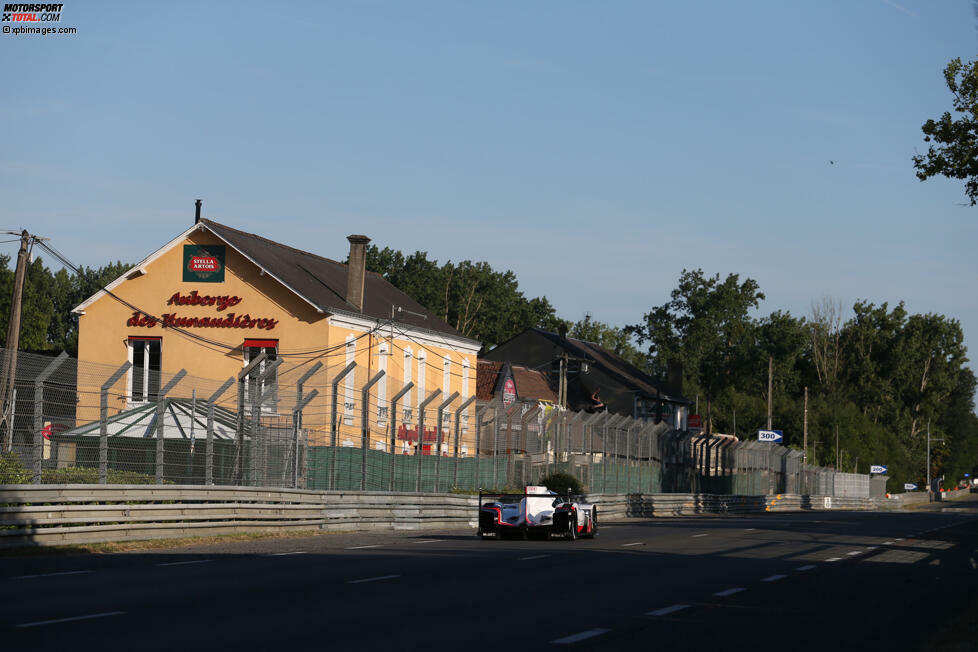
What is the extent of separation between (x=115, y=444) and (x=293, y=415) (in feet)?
18.8

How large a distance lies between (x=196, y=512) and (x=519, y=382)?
5305 centimetres

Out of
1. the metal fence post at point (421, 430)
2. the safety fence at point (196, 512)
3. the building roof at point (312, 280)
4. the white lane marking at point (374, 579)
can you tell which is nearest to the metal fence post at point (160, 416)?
the safety fence at point (196, 512)

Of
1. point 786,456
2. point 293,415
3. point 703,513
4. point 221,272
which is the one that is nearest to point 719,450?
point 703,513

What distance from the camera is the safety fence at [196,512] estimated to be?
1825cm

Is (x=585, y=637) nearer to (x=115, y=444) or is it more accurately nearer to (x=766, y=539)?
(x=115, y=444)

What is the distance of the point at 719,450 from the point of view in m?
61.0

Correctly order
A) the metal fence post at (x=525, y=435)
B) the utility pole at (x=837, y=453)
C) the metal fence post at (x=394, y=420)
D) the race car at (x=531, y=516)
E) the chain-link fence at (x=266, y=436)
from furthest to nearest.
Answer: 1. the utility pole at (x=837, y=453)
2. the metal fence post at (x=525, y=435)
3. the metal fence post at (x=394, y=420)
4. the race car at (x=531, y=516)
5. the chain-link fence at (x=266, y=436)

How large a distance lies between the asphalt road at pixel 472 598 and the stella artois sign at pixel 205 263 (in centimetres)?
2633

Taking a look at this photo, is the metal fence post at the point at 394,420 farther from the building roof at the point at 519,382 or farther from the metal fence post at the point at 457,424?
the building roof at the point at 519,382

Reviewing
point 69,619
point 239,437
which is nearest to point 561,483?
point 239,437

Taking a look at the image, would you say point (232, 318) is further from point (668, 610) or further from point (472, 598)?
point (668, 610)

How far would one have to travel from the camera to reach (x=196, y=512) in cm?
2216

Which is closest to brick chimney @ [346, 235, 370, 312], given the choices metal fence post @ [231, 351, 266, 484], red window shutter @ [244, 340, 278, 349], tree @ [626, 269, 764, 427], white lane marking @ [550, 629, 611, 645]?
red window shutter @ [244, 340, 278, 349]

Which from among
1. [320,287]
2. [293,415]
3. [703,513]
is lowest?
[703,513]
